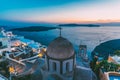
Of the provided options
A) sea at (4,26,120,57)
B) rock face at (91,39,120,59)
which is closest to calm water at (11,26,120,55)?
sea at (4,26,120,57)

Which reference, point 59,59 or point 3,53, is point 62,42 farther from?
point 3,53

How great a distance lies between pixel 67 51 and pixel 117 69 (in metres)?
7.48

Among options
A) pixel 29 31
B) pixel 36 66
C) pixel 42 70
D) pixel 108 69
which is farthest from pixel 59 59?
pixel 29 31

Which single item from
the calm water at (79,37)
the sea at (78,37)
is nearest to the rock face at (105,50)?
the sea at (78,37)

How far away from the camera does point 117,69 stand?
1673cm

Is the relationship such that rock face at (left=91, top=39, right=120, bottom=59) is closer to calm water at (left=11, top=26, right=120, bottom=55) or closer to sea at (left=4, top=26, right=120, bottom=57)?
sea at (left=4, top=26, right=120, bottom=57)

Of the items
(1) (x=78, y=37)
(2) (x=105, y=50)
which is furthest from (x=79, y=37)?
(2) (x=105, y=50)

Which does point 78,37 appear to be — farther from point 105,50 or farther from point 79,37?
point 105,50

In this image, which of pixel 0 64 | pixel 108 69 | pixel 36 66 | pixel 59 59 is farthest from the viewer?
pixel 0 64

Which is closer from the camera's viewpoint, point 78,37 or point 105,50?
point 105,50

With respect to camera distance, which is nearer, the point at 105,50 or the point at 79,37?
the point at 105,50

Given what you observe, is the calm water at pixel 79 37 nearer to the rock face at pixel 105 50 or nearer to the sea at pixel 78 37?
the sea at pixel 78 37

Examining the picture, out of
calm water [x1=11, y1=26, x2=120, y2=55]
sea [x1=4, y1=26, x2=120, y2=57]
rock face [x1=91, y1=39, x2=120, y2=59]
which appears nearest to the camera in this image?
rock face [x1=91, y1=39, x2=120, y2=59]

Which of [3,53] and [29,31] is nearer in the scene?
[3,53]
